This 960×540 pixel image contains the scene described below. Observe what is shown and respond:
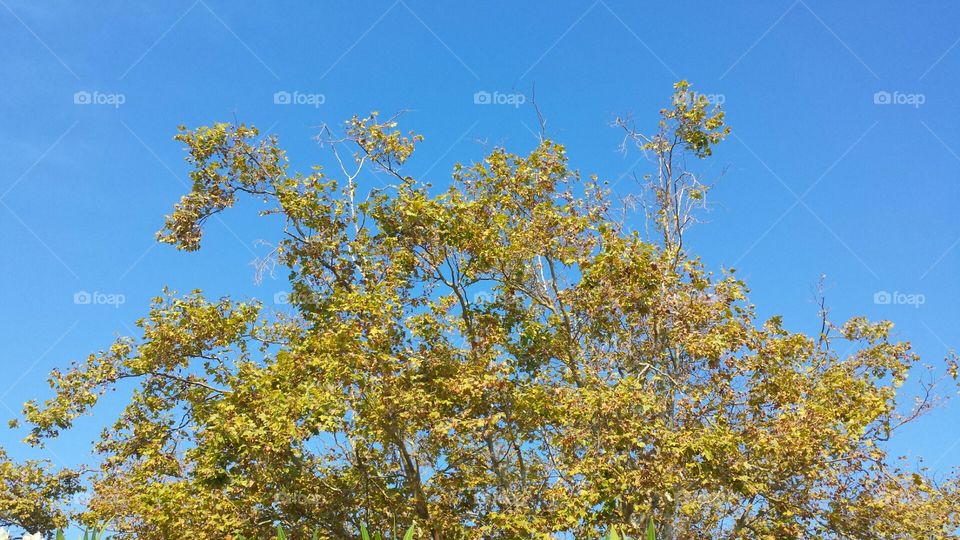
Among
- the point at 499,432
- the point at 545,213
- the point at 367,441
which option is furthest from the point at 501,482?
the point at 545,213

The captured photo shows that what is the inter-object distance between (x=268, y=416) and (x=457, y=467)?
167 inches

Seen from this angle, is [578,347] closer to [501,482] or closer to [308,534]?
[501,482]

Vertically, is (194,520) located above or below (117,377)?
below

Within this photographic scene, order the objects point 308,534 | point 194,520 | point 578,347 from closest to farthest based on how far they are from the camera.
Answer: point 194,520 → point 308,534 → point 578,347

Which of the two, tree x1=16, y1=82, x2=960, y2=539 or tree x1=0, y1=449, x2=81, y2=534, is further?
tree x1=0, y1=449, x2=81, y2=534

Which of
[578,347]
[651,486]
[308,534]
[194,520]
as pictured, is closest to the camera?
[651,486]

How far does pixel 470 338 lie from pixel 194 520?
637cm

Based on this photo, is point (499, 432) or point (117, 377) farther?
point (117, 377)

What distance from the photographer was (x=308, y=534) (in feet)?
53.6

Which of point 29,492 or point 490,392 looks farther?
point 29,492

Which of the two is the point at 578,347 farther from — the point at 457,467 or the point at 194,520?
the point at 194,520

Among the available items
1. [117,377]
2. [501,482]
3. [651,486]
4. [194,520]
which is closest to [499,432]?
[501,482]

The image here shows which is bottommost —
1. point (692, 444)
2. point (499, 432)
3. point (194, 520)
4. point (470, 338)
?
point (194, 520)

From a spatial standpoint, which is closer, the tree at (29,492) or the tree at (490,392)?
the tree at (490,392)
